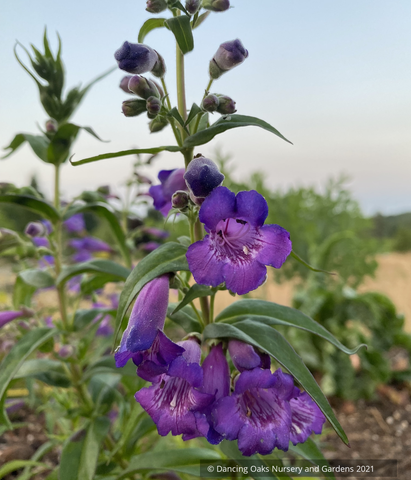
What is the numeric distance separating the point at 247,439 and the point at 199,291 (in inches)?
10.1

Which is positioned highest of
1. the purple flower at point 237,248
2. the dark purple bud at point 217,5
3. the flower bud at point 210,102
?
the dark purple bud at point 217,5

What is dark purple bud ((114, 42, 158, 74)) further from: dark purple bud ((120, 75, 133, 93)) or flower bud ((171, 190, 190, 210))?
flower bud ((171, 190, 190, 210))

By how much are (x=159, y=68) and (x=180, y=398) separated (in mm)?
607

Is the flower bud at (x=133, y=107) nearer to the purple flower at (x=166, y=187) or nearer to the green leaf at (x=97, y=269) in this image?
the purple flower at (x=166, y=187)

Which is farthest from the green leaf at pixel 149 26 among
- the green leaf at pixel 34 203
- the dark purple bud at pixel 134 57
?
the green leaf at pixel 34 203

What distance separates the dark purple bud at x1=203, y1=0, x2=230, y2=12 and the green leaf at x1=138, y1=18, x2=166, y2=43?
0.09 meters

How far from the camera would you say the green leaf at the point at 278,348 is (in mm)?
607

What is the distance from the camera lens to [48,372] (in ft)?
3.59

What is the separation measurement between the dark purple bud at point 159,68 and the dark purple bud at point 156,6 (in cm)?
8

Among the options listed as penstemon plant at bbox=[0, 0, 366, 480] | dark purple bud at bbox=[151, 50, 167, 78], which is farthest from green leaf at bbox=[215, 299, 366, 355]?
dark purple bud at bbox=[151, 50, 167, 78]

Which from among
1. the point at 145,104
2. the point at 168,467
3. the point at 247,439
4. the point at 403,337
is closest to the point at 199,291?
the point at 247,439

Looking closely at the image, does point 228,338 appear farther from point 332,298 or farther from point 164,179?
point 332,298

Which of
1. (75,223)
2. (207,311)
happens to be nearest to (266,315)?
(207,311)

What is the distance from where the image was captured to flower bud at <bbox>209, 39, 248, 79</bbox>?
0.69m
